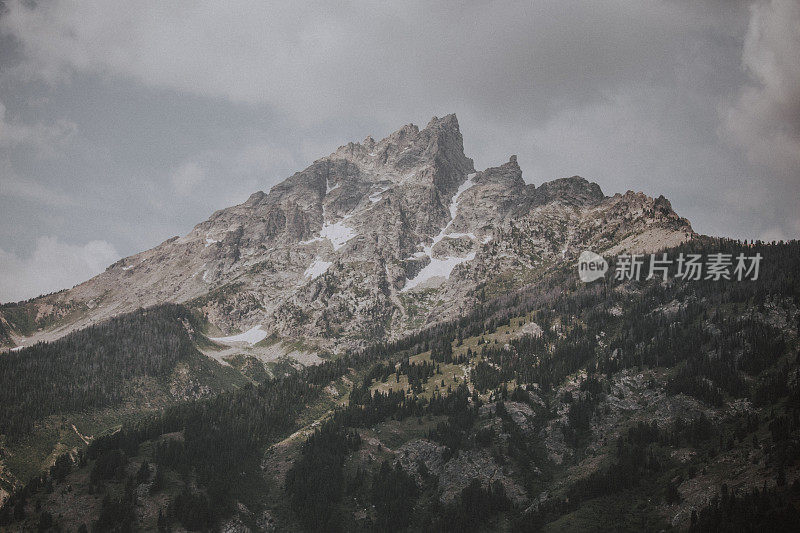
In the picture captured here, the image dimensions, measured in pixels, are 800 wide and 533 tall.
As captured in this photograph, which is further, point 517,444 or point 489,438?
point 489,438

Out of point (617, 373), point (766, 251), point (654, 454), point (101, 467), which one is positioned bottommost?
point (101, 467)

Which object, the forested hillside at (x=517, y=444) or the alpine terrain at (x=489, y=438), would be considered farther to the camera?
the alpine terrain at (x=489, y=438)

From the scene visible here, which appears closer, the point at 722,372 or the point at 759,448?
the point at 759,448

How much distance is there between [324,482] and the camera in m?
115

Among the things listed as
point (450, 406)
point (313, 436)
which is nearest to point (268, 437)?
point (313, 436)

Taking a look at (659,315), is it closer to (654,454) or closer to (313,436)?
(654,454)

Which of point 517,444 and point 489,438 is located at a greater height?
point 489,438

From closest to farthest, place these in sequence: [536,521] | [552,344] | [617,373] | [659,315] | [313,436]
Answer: [536,521]
[313,436]
[617,373]
[659,315]
[552,344]

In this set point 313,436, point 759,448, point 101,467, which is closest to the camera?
point 759,448

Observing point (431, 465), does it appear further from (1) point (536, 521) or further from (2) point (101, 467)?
(2) point (101, 467)

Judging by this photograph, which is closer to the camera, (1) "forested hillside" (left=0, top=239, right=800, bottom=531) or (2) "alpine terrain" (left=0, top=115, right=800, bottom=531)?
(1) "forested hillside" (left=0, top=239, right=800, bottom=531)

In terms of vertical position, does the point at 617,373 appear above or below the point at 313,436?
above

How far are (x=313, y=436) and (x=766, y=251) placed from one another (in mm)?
180896

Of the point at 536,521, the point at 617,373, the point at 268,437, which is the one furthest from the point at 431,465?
the point at 617,373
